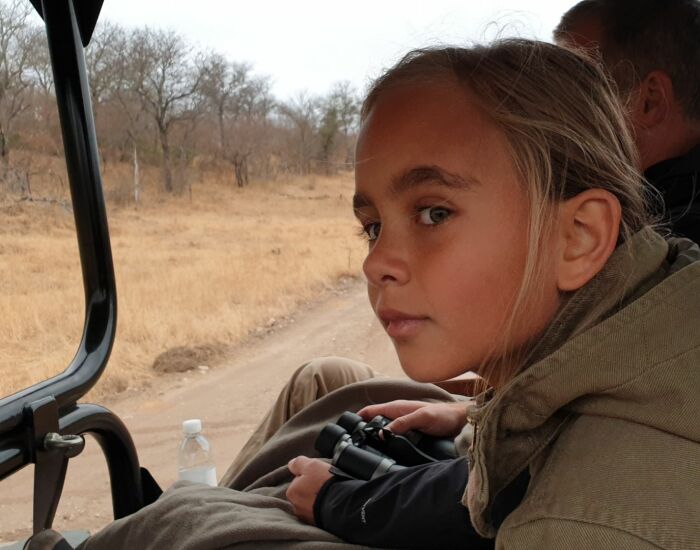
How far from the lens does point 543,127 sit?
0.89 meters

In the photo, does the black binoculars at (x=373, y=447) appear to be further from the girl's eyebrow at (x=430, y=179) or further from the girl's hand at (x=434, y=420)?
the girl's eyebrow at (x=430, y=179)

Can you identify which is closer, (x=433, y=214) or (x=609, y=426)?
(x=609, y=426)

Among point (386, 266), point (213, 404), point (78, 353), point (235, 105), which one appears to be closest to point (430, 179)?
point (386, 266)

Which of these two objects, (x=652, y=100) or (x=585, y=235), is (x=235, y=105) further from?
(x=585, y=235)

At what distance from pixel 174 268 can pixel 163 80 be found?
217 centimetres

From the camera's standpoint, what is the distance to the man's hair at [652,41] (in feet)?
5.41

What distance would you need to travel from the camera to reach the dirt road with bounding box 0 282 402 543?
8.07 feet

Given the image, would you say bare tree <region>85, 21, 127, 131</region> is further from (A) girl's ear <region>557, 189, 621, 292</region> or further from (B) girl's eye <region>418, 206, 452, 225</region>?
(A) girl's ear <region>557, 189, 621, 292</region>

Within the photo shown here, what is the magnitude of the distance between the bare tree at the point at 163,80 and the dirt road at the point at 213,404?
1171mm

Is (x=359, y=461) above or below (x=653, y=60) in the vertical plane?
below

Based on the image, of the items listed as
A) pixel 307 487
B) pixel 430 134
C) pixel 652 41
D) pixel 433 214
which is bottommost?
pixel 307 487

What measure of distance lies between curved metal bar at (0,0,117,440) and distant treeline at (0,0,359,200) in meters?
0.04

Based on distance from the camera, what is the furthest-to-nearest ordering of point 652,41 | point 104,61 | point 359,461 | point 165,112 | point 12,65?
point 165,112 → point 104,61 → point 652,41 → point 12,65 → point 359,461

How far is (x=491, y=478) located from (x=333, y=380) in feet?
3.48
